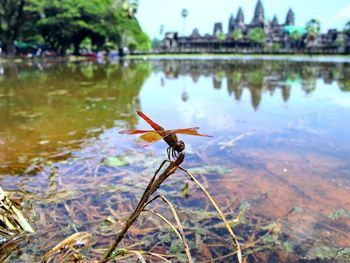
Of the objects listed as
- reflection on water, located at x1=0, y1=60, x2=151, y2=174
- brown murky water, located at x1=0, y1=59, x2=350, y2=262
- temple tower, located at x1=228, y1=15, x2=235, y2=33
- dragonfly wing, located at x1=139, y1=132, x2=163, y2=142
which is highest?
temple tower, located at x1=228, y1=15, x2=235, y2=33

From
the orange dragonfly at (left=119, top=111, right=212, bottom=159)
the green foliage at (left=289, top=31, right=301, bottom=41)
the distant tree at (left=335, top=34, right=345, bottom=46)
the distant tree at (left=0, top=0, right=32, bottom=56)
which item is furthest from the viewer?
the green foliage at (left=289, top=31, right=301, bottom=41)

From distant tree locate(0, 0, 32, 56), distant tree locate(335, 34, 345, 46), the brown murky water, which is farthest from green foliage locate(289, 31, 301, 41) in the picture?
the brown murky water

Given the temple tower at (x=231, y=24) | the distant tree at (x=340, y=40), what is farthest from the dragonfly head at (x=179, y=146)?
the temple tower at (x=231, y=24)

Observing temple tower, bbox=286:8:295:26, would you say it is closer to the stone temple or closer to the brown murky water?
the stone temple

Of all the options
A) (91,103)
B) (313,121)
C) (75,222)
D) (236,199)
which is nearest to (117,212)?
(75,222)

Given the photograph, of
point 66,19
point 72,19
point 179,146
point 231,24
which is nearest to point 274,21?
point 231,24

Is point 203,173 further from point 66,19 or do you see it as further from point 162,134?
point 66,19

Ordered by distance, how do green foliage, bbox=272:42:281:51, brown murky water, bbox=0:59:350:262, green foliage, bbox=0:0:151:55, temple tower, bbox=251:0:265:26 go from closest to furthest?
brown murky water, bbox=0:59:350:262, green foliage, bbox=0:0:151:55, green foliage, bbox=272:42:281:51, temple tower, bbox=251:0:265:26
